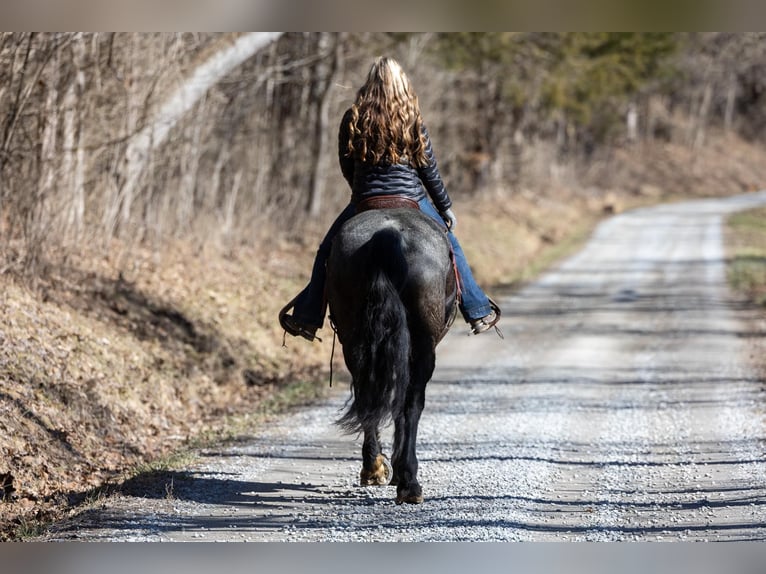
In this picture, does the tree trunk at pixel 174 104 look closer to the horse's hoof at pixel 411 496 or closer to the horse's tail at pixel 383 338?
the horse's tail at pixel 383 338

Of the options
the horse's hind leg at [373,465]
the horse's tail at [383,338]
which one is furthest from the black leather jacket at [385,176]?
the horse's hind leg at [373,465]

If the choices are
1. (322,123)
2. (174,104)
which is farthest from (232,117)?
(174,104)

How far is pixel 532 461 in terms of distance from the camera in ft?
24.5

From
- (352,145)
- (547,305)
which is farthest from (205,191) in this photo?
(352,145)

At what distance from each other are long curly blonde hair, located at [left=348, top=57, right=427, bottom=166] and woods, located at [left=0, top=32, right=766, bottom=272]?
3.45 ft

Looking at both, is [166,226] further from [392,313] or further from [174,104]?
[392,313]

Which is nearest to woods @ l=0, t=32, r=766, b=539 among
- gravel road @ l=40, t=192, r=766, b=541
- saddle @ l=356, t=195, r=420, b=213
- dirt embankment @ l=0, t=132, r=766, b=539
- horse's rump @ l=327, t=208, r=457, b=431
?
dirt embankment @ l=0, t=132, r=766, b=539

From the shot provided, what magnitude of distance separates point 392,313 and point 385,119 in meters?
1.19

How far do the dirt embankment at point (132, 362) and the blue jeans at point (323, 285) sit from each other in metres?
1.92

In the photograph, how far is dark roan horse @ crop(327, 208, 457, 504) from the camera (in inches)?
232

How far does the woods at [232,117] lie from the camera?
10398 mm

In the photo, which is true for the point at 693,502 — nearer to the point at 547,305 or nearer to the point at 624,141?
the point at 547,305

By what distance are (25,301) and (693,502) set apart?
6.26 meters

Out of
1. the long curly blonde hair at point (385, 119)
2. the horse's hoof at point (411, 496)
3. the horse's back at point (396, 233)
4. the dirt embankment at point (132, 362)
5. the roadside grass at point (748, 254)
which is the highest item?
the roadside grass at point (748, 254)
